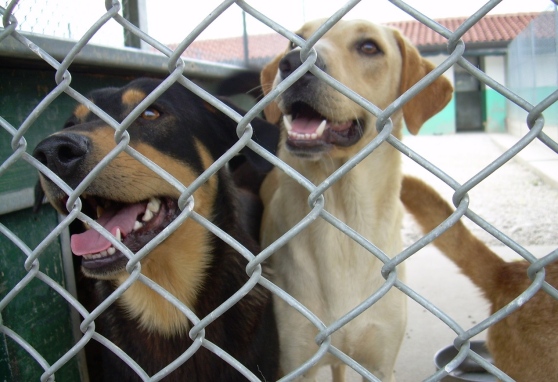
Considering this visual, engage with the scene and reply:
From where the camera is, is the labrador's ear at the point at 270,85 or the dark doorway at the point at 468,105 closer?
the labrador's ear at the point at 270,85

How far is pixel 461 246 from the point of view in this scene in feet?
8.24

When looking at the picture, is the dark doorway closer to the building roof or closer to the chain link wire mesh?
the building roof

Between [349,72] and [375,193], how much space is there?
61 cm

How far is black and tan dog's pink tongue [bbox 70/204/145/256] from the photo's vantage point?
1736 millimetres

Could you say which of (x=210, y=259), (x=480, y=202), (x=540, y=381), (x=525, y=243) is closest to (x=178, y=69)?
(x=210, y=259)

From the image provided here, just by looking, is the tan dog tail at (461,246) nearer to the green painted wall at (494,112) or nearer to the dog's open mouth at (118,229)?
the dog's open mouth at (118,229)

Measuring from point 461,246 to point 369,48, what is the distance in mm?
1120

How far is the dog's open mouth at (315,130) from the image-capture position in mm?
2119

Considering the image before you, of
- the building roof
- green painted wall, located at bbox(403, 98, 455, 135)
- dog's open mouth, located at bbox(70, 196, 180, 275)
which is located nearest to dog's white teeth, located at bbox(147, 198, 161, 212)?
dog's open mouth, located at bbox(70, 196, 180, 275)

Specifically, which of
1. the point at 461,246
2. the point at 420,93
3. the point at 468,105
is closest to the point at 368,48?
the point at 420,93

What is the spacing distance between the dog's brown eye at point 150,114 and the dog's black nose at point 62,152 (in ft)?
1.73

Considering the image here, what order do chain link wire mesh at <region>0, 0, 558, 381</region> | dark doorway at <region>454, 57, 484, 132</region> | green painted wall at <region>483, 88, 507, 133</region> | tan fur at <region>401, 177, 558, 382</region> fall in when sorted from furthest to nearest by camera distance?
dark doorway at <region>454, 57, 484, 132</region> < green painted wall at <region>483, 88, 507, 133</region> < tan fur at <region>401, 177, 558, 382</region> < chain link wire mesh at <region>0, 0, 558, 381</region>

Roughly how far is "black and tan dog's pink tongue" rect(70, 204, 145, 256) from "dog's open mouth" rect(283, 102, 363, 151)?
71 centimetres

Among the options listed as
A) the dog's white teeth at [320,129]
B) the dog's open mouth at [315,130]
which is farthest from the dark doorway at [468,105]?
the dog's white teeth at [320,129]
